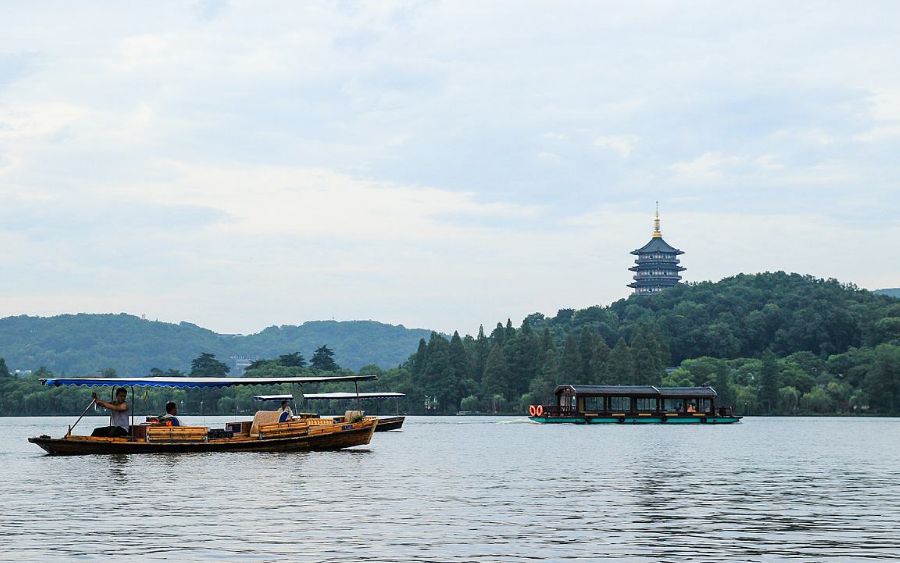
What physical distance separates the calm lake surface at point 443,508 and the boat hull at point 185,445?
0.85 m

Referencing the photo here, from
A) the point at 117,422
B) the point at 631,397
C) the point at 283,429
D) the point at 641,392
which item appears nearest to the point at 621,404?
the point at 631,397

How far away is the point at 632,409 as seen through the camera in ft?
513

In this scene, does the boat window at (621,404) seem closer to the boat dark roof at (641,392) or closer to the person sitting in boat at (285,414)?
the boat dark roof at (641,392)

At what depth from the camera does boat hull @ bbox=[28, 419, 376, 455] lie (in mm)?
67562

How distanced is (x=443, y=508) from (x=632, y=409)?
118m

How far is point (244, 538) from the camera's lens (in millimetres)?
31906

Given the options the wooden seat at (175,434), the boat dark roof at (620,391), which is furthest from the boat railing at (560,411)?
the wooden seat at (175,434)

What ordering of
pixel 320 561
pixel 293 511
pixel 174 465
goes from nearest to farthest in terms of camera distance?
pixel 320 561
pixel 293 511
pixel 174 465

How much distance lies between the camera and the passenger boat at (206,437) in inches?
2672

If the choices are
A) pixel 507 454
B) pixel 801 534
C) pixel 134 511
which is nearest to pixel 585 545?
pixel 801 534

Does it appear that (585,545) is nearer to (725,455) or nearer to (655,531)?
(655,531)

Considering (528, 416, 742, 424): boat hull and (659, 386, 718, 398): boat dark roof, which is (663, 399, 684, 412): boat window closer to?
(659, 386, 718, 398): boat dark roof

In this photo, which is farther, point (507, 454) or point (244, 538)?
point (507, 454)

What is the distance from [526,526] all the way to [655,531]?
3.67 m
